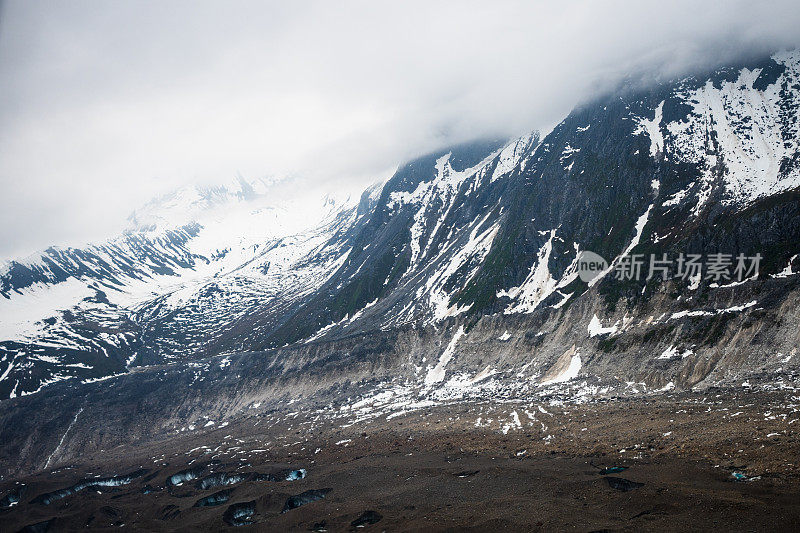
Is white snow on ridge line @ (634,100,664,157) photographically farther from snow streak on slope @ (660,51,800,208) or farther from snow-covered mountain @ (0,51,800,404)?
snow streak on slope @ (660,51,800,208)

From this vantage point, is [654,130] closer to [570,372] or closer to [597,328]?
[597,328]

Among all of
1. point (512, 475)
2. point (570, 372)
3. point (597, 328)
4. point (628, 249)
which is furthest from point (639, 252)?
point (512, 475)

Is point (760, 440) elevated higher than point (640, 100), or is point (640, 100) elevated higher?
point (640, 100)

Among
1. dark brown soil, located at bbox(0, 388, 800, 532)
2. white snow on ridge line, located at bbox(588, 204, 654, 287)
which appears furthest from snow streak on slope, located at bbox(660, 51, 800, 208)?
dark brown soil, located at bbox(0, 388, 800, 532)

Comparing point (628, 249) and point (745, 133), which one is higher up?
point (745, 133)

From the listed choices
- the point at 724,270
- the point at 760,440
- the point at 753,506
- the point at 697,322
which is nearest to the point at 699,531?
the point at 753,506

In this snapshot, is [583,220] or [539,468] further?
[583,220]

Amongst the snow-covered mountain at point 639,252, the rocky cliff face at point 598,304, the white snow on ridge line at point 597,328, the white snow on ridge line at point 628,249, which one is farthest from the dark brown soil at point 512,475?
the white snow on ridge line at point 628,249

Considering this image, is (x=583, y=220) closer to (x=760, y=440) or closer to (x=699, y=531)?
(x=760, y=440)

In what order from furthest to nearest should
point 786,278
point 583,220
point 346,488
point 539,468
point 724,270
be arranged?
point 583,220
point 724,270
point 786,278
point 346,488
point 539,468

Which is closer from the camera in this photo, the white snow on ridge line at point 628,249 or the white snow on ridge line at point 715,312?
the white snow on ridge line at point 715,312

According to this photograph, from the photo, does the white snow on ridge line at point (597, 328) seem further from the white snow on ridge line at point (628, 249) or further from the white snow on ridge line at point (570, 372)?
the white snow on ridge line at point (628, 249)
